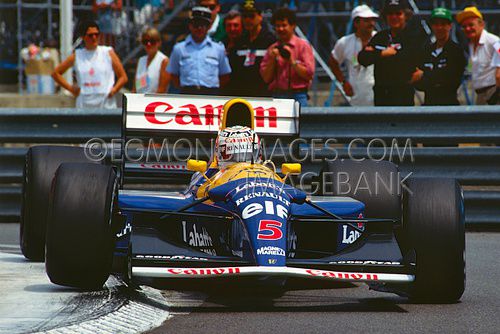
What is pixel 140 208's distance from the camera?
7277mm

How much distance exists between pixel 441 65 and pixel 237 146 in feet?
14.3

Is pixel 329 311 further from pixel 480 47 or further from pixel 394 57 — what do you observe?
pixel 480 47

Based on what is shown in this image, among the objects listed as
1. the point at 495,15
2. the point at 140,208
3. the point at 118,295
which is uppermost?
the point at 495,15

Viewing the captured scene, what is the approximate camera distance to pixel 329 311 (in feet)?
21.9

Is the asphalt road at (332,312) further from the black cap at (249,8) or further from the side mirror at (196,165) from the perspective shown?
the black cap at (249,8)

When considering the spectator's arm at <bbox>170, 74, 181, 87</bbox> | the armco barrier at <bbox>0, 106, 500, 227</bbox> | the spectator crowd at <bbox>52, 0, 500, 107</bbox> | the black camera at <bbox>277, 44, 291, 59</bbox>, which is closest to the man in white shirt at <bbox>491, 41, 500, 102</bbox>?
the spectator crowd at <bbox>52, 0, 500, 107</bbox>

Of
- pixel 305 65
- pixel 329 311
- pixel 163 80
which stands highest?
pixel 305 65

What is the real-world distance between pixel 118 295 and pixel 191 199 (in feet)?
3.30

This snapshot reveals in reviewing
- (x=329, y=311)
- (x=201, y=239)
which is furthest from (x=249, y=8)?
(x=329, y=311)

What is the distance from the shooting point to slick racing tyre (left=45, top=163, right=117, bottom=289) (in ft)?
22.2

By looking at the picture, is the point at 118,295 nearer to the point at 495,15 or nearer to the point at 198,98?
the point at 198,98

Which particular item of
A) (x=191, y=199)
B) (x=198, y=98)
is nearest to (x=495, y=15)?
(x=198, y=98)

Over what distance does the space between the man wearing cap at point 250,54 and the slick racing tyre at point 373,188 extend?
3716mm

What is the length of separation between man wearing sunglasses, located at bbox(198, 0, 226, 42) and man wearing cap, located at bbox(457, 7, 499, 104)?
265cm
